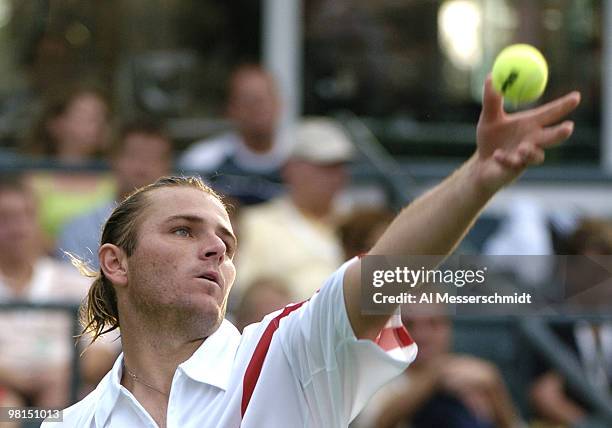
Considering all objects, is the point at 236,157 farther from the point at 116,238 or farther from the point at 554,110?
the point at 554,110

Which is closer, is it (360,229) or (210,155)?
(360,229)

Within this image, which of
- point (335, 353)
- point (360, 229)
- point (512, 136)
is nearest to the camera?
point (512, 136)

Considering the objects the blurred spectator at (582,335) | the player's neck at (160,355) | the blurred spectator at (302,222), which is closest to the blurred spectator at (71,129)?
the blurred spectator at (302,222)

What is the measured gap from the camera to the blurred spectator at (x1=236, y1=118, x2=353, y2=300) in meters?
6.11

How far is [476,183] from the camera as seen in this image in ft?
8.21

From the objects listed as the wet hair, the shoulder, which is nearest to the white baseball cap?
the shoulder

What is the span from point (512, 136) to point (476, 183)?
115 millimetres

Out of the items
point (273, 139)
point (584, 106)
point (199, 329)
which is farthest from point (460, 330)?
point (199, 329)

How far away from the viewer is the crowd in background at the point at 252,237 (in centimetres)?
550

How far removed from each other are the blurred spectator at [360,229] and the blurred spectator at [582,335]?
0.90m

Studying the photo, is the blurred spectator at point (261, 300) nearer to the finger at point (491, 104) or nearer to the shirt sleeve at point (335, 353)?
the shirt sleeve at point (335, 353)

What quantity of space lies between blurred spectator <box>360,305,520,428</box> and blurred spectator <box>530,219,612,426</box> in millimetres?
344

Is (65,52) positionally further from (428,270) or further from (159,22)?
(428,270)

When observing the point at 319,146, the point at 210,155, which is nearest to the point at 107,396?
the point at 319,146
